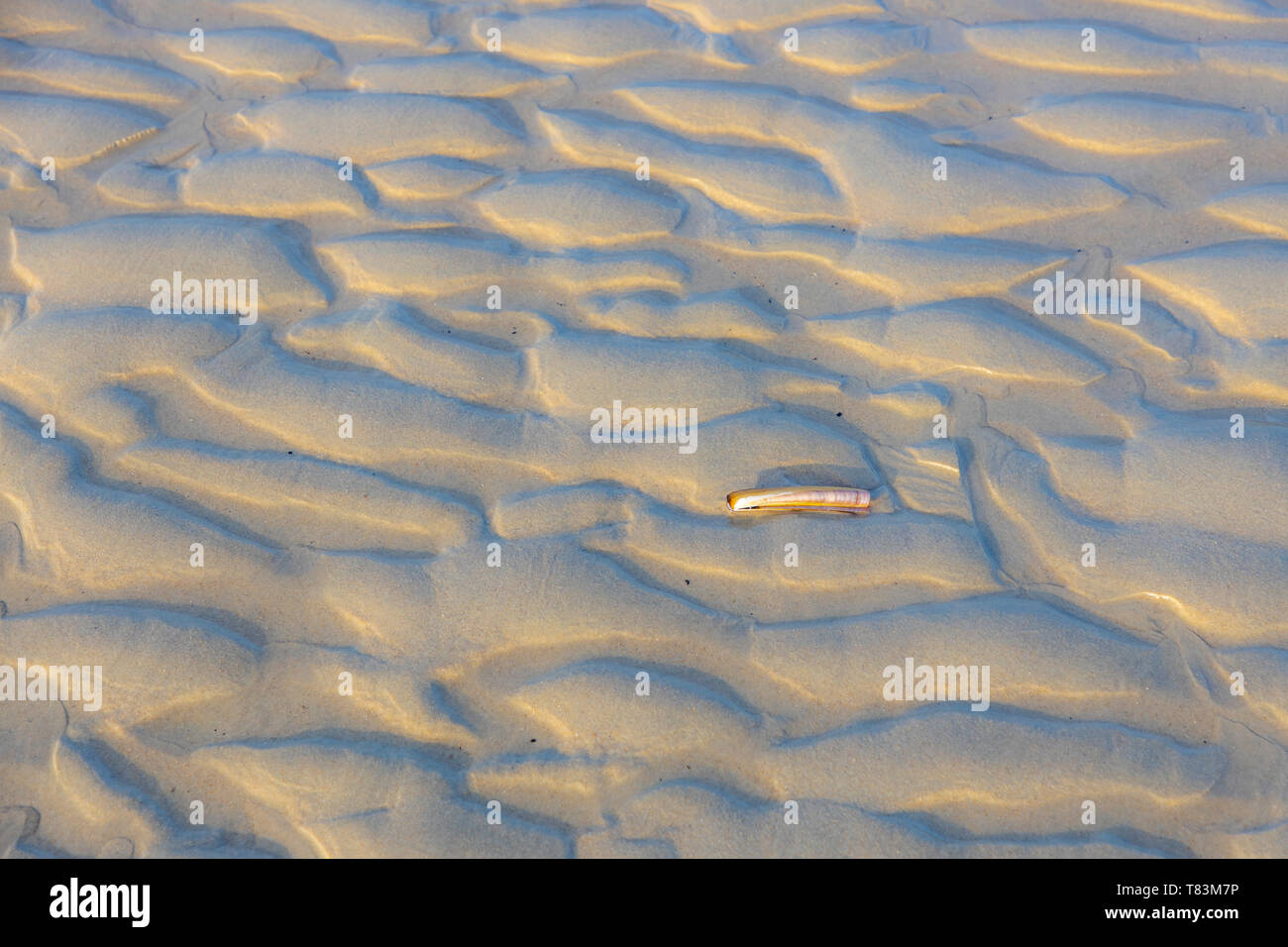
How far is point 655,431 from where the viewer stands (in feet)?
7.87

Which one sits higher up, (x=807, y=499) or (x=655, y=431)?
(x=655, y=431)

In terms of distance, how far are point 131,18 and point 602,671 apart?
3.40 meters

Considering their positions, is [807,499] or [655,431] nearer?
[807,499]

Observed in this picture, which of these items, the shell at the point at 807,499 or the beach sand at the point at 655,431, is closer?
the beach sand at the point at 655,431

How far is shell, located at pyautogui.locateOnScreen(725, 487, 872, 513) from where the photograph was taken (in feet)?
7.26

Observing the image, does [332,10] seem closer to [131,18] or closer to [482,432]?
[131,18]

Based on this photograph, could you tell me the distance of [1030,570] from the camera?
7.14ft

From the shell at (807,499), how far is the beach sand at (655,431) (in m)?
0.06

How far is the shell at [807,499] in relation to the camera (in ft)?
7.26

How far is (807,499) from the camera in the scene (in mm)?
2215

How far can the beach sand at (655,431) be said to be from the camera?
6.29 feet

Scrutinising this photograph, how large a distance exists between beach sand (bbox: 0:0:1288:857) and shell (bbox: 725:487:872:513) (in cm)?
6

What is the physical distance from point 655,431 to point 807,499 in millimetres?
443
